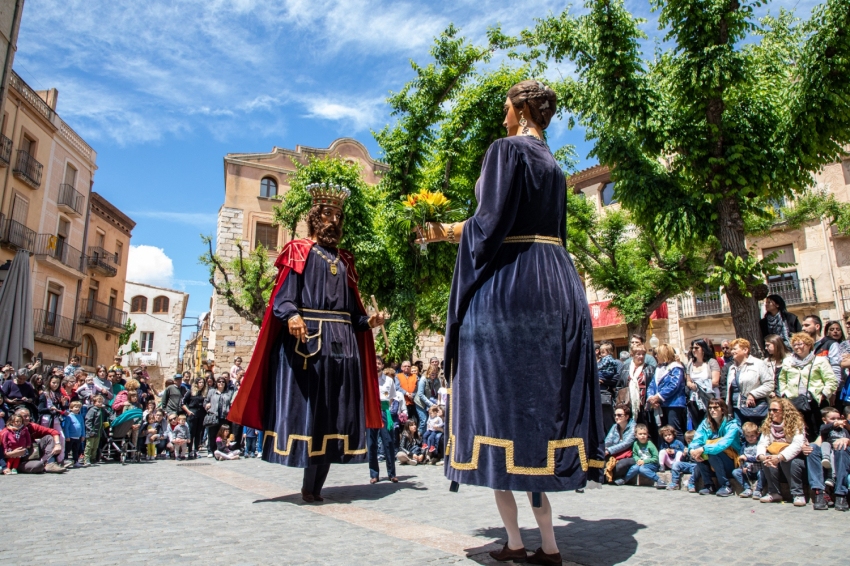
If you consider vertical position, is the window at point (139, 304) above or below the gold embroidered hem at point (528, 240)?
above

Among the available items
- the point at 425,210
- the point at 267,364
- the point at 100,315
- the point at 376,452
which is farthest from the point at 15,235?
the point at 425,210

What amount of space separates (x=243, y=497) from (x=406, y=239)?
1164cm

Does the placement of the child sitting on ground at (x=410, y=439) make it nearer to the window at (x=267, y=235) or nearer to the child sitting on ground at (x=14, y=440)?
the child sitting on ground at (x=14, y=440)

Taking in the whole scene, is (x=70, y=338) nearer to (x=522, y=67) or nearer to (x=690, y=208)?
(x=522, y=67)

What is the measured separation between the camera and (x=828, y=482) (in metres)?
6.16

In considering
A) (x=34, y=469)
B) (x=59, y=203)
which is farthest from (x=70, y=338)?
(x=34, y=469)

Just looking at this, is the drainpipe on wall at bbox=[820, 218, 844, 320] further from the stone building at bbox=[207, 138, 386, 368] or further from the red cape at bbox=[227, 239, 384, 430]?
the red cape at bbox=[227, 239, 384, 430]

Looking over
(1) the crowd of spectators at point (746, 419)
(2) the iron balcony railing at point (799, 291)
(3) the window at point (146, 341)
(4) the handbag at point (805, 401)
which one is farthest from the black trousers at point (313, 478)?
(3) the window at point (146, 341)

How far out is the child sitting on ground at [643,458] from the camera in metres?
7.84

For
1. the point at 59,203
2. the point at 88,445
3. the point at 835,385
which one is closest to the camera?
the point at 835,385

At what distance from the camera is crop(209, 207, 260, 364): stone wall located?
29750 mm

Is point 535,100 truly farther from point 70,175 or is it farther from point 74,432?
point 70,175

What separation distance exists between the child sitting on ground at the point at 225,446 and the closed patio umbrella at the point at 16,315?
410cm

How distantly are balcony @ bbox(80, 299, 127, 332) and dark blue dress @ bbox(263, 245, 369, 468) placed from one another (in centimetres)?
3006
